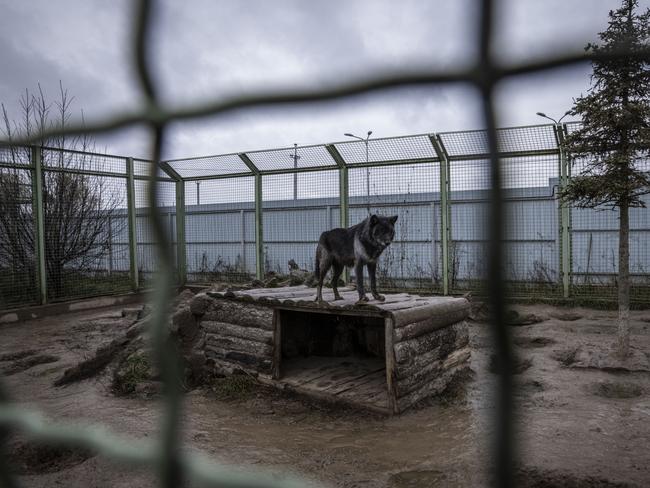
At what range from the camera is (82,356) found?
573 centimetres

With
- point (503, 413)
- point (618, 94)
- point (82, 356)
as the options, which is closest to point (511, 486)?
point (503, 413)

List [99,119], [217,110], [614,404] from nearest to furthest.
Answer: [217,110], [99,119], [614,404]

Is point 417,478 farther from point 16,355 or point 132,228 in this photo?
point 132,228

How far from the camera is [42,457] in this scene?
3.29 metres

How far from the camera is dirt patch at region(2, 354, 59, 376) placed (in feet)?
17.3

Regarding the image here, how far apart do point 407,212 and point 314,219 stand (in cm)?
203

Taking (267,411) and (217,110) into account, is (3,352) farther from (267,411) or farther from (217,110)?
(217,110)

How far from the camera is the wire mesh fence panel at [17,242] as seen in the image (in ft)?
25.1

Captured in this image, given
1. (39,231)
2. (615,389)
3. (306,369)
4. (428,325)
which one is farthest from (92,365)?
(615,389)

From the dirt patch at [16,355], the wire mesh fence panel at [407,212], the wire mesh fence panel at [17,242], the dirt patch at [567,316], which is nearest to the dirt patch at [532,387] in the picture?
the dirt patch at [567,316]

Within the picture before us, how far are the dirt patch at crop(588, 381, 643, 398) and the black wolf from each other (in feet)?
6.81

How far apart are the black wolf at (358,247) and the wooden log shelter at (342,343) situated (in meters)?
0.25

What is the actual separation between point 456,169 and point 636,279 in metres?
3.68

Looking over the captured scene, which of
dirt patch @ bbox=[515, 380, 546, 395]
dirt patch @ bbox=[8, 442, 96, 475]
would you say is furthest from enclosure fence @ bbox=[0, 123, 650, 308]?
dirt patch @ bbox=[8, 442, 96, 475]
